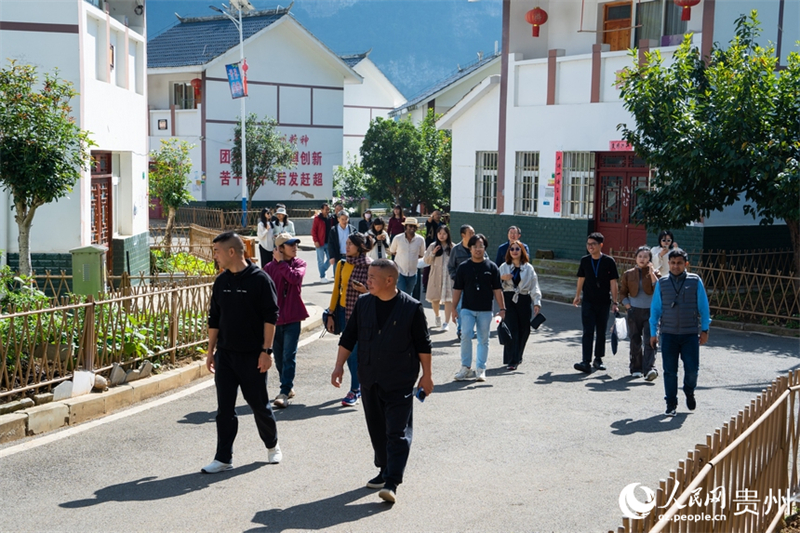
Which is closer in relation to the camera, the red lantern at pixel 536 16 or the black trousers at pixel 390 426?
the black trousers at pixel 390 426

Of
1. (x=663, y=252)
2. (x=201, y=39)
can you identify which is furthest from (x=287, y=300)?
(x=201, y=39)

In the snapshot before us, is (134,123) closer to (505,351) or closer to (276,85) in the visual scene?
(505,351)

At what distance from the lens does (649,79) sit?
17.0 meters

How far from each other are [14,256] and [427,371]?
36.1 feet

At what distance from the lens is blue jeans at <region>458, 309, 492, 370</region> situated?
10438 millimetres

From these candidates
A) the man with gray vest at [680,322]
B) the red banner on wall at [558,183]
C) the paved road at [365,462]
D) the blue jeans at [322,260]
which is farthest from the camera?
the red banner on wall at [558,183]

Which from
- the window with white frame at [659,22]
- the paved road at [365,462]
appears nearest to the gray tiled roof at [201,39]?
the window with white frame at [659,22]

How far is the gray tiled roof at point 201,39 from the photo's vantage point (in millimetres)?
38656

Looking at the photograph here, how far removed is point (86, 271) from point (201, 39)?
31.1m

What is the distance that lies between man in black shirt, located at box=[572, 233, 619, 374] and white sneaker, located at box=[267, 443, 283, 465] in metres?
5.01

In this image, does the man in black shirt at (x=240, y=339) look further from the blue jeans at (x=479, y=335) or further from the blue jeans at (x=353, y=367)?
the blue jeans at (x=479, y=335)

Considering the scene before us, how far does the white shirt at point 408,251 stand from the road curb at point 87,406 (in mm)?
4756

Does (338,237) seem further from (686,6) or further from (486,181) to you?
(686,6)

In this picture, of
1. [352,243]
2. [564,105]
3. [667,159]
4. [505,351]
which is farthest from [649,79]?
[352,243]
